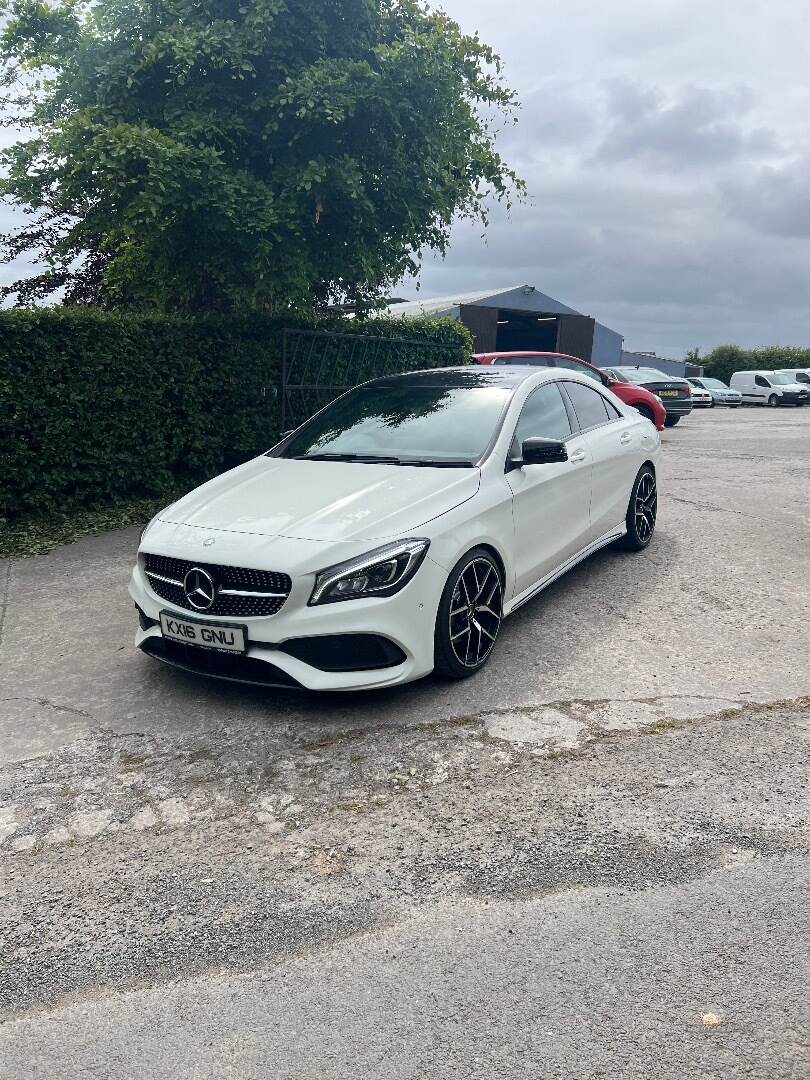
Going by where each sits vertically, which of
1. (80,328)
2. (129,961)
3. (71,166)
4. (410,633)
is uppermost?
(71,166)

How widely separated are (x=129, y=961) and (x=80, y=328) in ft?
23.2

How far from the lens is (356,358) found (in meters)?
11.6

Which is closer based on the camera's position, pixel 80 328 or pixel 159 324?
pixel 80 328

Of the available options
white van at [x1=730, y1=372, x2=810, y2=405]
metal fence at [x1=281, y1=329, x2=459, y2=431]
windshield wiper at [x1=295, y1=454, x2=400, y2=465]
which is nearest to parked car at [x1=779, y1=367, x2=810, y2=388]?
white van at [x1=730, y1=372, x2=810, y2=405]

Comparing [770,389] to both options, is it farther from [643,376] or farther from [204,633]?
[204,633]

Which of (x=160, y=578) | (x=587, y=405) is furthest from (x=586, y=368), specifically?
(x=160, y=578)

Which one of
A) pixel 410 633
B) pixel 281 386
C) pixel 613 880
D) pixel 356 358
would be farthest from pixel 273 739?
pixel 356 358

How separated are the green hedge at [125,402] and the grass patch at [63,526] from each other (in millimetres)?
114

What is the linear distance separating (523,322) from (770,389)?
1148cm

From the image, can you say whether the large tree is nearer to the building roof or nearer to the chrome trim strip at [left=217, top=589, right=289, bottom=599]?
the chrome trim strip at [left=217, top=589, right=289, bottom=599]

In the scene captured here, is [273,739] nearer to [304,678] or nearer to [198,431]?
[304,678]

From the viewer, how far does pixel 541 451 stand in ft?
15.9

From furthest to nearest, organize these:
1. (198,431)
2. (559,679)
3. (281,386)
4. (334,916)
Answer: (281,386) < (198,431) < (559,679) < (334,916)

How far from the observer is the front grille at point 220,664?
3939 millimetres
